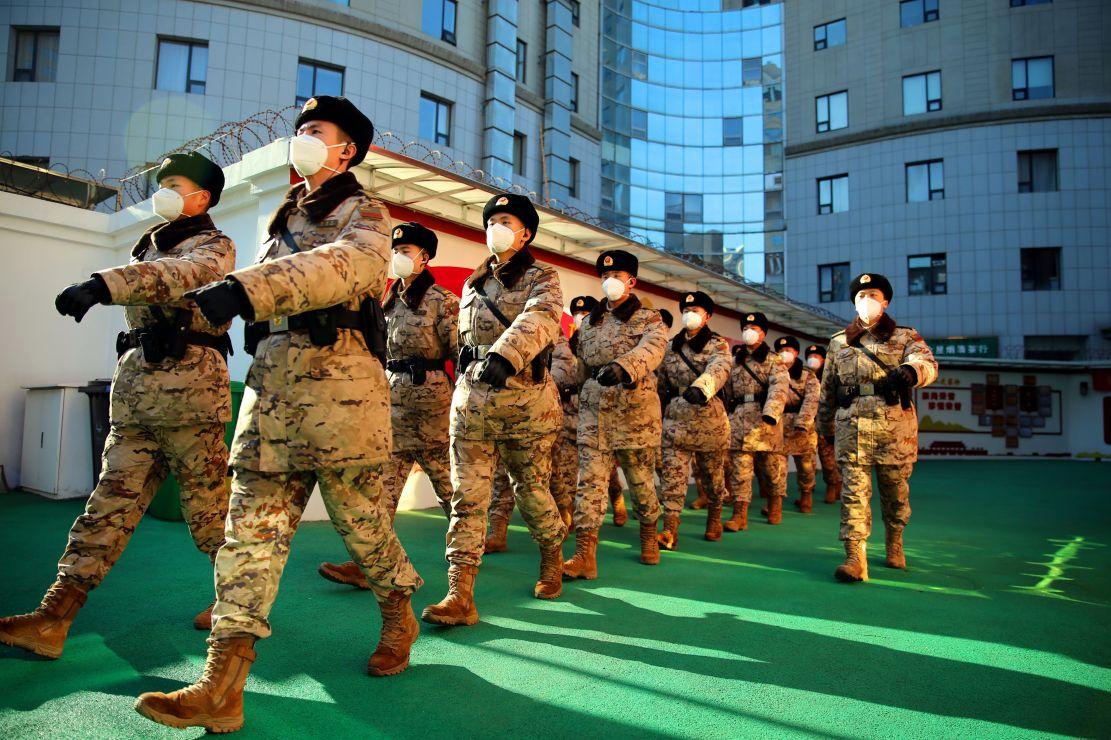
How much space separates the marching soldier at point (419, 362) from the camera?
4.64m

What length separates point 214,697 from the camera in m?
2.23

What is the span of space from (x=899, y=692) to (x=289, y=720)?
241 cm

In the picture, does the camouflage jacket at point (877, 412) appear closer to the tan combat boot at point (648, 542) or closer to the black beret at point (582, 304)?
the tan combat boot at point (648, 542)

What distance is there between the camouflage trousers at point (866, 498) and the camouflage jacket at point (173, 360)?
4.21m

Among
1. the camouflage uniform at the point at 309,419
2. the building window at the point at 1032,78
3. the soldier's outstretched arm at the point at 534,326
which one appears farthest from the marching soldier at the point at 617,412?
the building window at the point at 1032,78

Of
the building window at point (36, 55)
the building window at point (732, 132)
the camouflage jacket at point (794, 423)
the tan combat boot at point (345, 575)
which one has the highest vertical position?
the building window at point (732, 132)

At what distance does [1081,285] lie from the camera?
23.0 meters

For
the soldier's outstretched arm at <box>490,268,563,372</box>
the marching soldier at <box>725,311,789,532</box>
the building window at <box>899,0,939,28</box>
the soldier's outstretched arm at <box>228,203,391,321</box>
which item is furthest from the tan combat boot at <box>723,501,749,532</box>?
the building window at <box>899,0,939,28</box>

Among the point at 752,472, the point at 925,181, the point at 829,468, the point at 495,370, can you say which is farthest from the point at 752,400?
the point at 925,181

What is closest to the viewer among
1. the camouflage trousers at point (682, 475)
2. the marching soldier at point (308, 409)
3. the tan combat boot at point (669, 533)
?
the marching soldier at point (308, 409)

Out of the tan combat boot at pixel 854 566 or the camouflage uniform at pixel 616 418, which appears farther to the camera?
the camouflage uniform at pixel 616 418

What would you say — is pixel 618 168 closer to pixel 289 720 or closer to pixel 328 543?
pixel 328 543

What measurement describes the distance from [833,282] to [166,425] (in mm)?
26748

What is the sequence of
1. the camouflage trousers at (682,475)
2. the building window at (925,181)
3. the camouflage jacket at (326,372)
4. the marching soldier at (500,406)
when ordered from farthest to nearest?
1. the building window at (925,181)
2. the camouflage trousers at (682,475)
3. the marching soldier at (500,406)
4. the camouflage jacket at (326,372)
